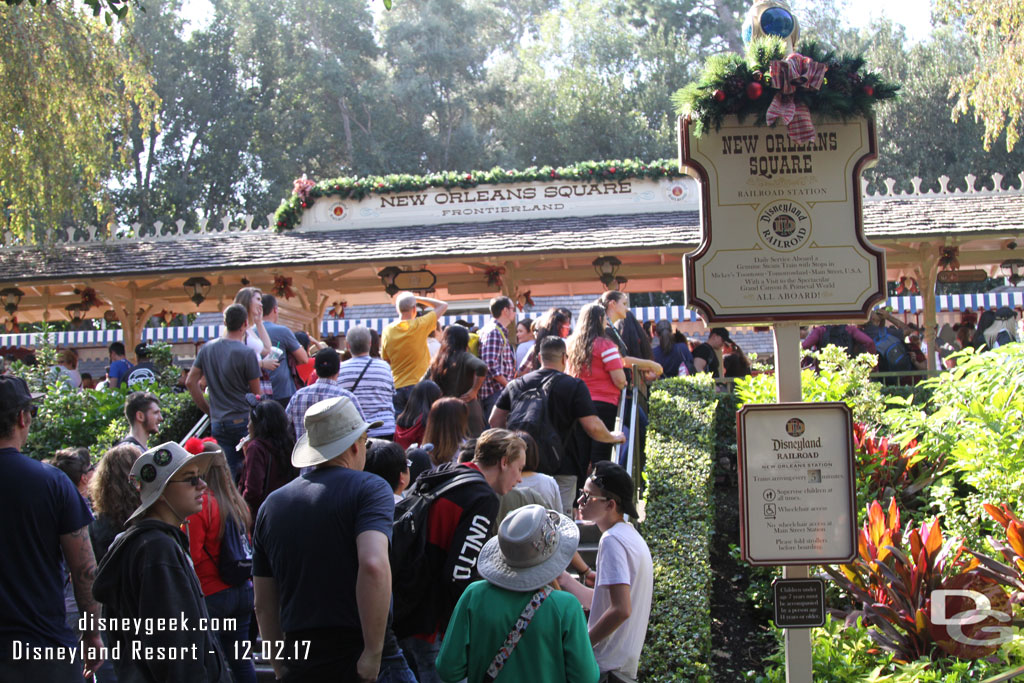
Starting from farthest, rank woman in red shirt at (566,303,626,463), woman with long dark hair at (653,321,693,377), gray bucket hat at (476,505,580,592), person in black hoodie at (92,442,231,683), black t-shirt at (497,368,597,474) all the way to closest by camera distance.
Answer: woman with long dark hair at (653,321,693,377) < woman in red shirt at (566,303,626,463) < black t-shirt at (497,368,597,474) < person in black hoodie at (92,442,231,683) < gray bucket hat at (476,505,580,592)

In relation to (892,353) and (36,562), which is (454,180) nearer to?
(892,353)

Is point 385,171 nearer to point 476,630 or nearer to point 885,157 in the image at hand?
point 885,157

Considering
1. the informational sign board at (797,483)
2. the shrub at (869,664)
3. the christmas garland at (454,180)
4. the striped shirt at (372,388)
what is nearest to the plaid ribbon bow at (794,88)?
the informational sign board at (797,483)

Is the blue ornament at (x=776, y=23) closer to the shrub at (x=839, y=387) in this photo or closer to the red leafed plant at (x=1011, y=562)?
the red leafed plant at (x=1011, y=562)

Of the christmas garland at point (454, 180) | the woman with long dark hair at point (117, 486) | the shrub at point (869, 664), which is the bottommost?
the shrub at point (869, 664)

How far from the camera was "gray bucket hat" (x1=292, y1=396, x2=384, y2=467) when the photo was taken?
404 centimetres

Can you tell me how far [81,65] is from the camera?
46.7 feet

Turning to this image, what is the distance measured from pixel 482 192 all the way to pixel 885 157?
76.1ft

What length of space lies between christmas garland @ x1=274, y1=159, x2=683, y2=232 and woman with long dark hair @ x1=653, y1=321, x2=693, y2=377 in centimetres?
376

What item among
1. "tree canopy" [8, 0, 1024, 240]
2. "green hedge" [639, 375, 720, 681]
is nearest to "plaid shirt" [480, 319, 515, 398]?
"green hedge" [639, 375, 720, 681]

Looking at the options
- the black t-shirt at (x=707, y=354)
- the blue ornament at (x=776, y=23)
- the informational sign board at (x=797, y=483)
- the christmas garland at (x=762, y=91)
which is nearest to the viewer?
the informational sign board at (x=797, y=483)

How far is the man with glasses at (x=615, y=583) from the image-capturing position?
4328mm

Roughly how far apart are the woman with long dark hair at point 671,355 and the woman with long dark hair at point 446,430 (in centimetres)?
718

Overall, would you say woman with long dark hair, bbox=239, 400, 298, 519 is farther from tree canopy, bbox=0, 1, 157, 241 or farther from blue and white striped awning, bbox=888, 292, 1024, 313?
blue and white striped awning, bbox=888, 292, 1024, 313
